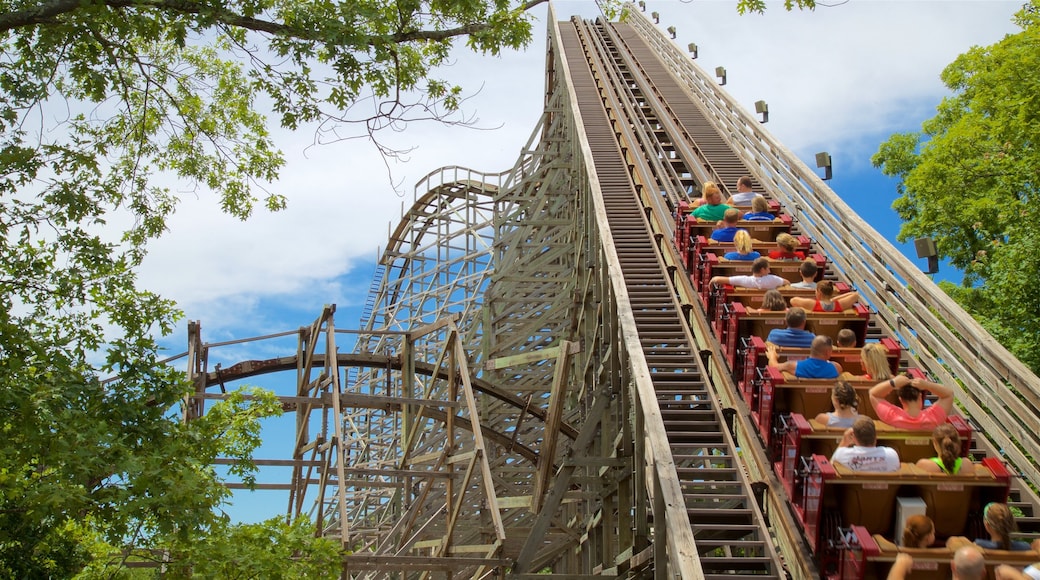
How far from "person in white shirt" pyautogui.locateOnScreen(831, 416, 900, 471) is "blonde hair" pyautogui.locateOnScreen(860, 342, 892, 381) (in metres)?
1.26

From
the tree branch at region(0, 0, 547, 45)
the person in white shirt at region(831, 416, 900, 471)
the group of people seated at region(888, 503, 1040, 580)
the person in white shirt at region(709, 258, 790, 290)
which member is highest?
the tree branch at region(0, 0, 547, 45)

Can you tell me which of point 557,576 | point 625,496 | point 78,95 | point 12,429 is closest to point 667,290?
point 625,496

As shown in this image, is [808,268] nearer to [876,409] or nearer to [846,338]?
[846,338]

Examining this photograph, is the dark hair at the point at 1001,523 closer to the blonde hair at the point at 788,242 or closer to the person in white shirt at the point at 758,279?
the person in white shirt at the point at 758,279

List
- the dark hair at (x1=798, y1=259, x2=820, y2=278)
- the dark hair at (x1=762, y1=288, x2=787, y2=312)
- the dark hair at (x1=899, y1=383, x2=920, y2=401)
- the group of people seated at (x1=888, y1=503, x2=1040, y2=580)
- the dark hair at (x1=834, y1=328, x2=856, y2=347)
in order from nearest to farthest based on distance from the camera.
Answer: the group of people seated at (x1=888, y1=503, x2=1040, y2=580) < the dark hair at (x1=899, y1=383, x2=920, y2=401) < the dark hair at (x1=834, y1=328, x2=856, y2=347) < the dark hair at (x1=762, y1=288, x2=787, y2=312) < the dark hair at (x1=798, y1=259, x2=820, y2=278)

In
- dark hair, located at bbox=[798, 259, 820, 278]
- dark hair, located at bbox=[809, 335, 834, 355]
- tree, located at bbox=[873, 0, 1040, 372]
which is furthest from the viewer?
tree, located at bbox=[873, 0, 1040, 372]

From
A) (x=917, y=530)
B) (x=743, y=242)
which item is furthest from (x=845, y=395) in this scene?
(x=743, y=242)

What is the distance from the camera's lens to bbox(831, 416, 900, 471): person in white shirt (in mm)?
5711

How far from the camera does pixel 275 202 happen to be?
33.1 feet

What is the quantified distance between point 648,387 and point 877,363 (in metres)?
1.53

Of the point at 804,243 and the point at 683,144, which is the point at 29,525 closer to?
the point at 804,243

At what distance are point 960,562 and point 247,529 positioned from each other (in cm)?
524

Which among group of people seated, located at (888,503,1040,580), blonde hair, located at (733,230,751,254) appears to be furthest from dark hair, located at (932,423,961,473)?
blonde hair, located at (733,230,751,254)

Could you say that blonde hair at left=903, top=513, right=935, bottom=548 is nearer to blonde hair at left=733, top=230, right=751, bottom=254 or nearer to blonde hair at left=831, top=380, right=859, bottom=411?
blonde hair at left=831, top=380, right=859, bottom=411
